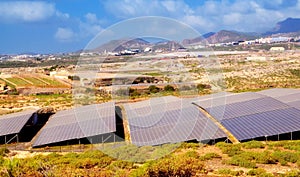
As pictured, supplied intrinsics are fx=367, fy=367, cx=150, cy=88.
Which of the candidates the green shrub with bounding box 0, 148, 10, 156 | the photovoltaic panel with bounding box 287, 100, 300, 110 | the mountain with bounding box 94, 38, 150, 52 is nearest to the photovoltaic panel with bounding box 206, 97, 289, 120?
the photovoltaic panel with bounding box 287, 100, 300, 110

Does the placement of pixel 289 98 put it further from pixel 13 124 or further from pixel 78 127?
pixel 13 124

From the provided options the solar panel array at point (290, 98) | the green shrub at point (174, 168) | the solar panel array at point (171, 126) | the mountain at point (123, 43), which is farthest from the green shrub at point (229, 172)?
the solar panel array at point (290, 98)

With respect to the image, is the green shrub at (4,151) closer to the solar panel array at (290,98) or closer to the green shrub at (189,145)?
the green shrub at (189,145)

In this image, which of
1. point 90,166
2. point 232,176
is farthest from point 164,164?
point 90,166

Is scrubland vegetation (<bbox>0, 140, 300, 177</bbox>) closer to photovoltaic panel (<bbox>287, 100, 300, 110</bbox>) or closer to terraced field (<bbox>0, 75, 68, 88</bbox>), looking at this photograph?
photovoltaic panel (<bbox>287, 100, 300, 110</bbox>)

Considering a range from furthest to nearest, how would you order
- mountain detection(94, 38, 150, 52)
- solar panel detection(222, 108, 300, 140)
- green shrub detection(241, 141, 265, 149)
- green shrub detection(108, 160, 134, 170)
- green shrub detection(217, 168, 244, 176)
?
solar panel detection(222, 108, 300, 140) < green shrub detection(241, 141, 265, 149) < mountain detection(94, 38, 150, 52) < green shrub detection(108, 160, 134, 170) < green shrub detection(217, 168, 244, 176)

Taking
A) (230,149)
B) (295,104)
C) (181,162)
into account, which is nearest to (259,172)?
(181,162)
